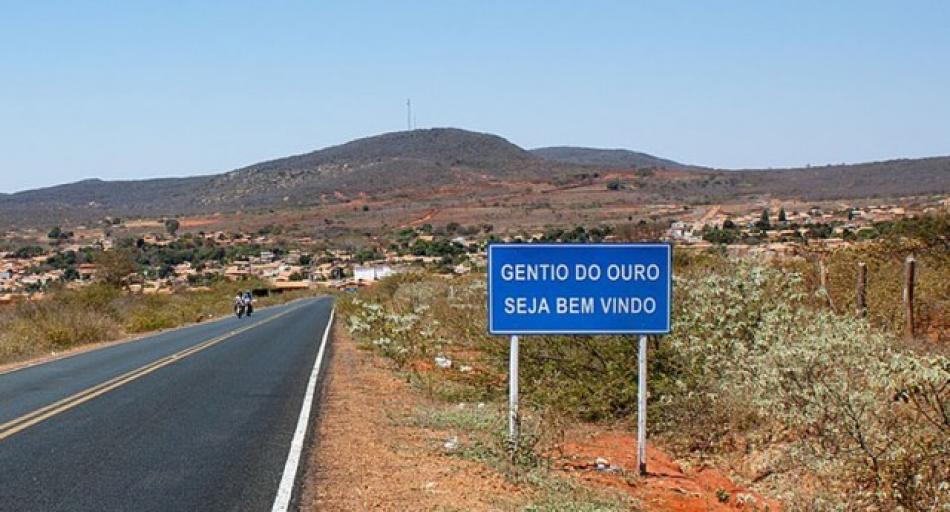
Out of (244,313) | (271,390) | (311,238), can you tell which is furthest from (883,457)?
(311,238)

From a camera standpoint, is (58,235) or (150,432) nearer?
(150,432)

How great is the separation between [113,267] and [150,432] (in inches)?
2127

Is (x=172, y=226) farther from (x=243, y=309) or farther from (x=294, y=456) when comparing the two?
(x=294, y=456)

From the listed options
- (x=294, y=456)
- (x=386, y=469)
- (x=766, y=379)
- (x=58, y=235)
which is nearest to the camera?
(x=766, y=379)

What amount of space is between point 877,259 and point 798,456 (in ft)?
37.7

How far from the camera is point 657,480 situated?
10.1 meters

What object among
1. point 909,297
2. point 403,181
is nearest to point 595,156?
point 403,181

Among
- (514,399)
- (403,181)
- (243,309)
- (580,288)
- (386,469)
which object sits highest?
(403,181)

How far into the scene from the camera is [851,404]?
749 centimetres

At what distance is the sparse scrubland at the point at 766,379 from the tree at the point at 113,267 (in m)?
45.2

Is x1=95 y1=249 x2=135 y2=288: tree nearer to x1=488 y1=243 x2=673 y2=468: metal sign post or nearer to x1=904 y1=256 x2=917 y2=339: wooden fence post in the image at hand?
x1=904 y1=256 x2=917 y2=339: wooden fence post

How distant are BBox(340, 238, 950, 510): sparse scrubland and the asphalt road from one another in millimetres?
2363

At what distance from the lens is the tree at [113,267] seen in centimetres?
6262

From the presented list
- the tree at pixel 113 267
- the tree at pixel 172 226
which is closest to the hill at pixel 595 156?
the tree at pixel 172 226
